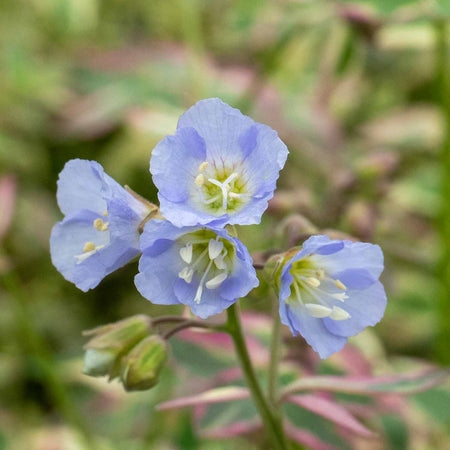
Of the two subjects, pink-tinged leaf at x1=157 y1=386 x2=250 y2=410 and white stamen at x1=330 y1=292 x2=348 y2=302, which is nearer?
white stamen at x1=330 y1=292 x2=348 y2=302

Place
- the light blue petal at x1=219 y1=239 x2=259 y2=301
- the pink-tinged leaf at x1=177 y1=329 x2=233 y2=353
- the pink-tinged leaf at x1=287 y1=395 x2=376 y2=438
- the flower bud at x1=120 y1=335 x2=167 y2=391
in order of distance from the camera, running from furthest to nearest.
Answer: the pink-tinged leaf at x1=177 y1=329 x2=233 y2=353
the pink-tinged leaf at x1=287 y1=395 x2=376 y2=438
the flower bud at x1=120 y1=335 x2=167 y2=391
the light blue petal at x1=219 y1=239 x2=259 y2=301

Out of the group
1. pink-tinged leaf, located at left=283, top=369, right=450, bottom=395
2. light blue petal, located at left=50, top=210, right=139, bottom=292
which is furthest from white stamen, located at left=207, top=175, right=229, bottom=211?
pink-tinged leaf, located at left=283, top=369, right=450, bottom=395

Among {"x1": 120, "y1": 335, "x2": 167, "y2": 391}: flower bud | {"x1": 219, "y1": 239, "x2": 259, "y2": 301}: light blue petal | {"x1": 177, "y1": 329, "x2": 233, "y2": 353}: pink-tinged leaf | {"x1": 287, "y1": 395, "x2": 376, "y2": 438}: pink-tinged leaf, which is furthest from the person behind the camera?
{"x1": 177, "y1": 329, "x2": 233, "y2": 353}: pink-tinged leaf

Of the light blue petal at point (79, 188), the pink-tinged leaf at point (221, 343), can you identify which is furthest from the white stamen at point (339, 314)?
the pink-tinged leaf at point (221, 343)

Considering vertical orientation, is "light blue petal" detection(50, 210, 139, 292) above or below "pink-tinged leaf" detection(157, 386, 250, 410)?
above

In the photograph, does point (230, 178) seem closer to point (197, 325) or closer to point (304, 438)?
point (197, 325)

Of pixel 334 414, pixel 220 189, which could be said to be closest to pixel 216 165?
pixel 220 189

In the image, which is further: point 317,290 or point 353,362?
point 353,362

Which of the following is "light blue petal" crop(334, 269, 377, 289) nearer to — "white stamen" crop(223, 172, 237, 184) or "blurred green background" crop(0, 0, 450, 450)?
"white stamen" crop(223, 172, 237, 184)
